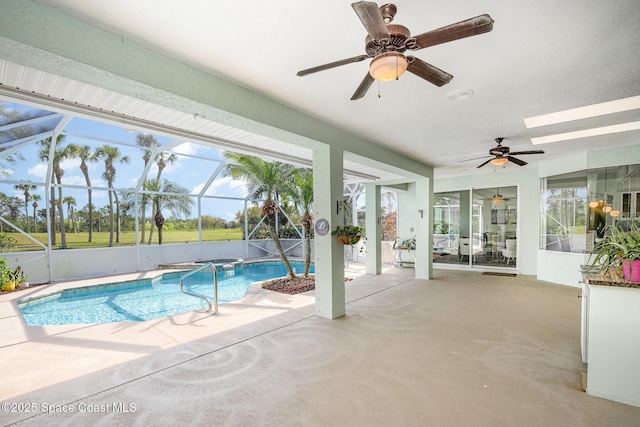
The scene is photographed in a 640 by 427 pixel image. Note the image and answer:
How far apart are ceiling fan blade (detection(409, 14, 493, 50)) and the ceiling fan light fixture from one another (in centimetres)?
16

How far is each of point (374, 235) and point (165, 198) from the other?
8.27 metres

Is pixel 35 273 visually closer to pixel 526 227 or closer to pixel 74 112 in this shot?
pixel 74 112

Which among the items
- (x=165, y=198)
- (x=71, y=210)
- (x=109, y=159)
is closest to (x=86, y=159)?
(x=109, y=159)

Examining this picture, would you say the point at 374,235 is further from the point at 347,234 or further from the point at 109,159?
the point at 109,159

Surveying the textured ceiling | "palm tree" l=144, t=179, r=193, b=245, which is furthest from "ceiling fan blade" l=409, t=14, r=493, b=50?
"palm tree" l=144, t=179, r=193, b=245

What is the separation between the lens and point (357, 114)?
405 centimetres

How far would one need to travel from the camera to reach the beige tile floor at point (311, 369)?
7.30 feet

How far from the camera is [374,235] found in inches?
337

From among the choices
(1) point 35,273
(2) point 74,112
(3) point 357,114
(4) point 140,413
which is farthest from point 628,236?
(1) point 35,273

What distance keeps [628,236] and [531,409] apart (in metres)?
1.80

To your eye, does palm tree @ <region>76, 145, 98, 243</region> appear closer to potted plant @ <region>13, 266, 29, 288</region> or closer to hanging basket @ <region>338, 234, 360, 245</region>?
potted plant @ <region>13, 266, 29, 288</region>

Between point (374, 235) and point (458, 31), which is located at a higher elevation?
point (458, 31)

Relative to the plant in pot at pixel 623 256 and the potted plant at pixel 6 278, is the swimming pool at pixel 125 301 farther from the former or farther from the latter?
the plant in pot at pixel 623 256

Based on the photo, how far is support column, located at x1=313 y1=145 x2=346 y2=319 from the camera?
4441mm
